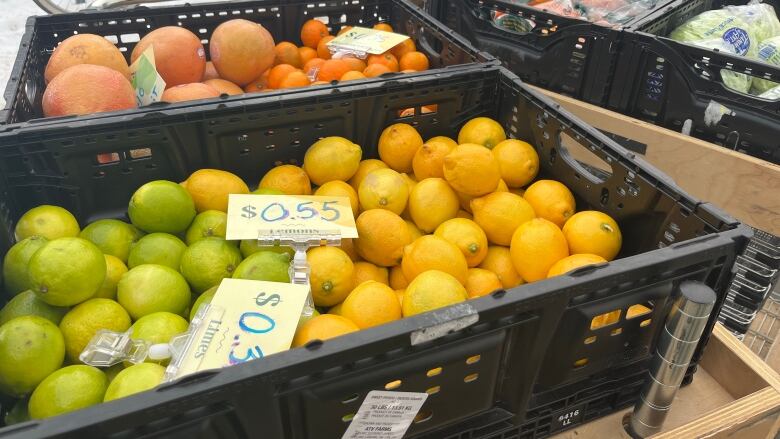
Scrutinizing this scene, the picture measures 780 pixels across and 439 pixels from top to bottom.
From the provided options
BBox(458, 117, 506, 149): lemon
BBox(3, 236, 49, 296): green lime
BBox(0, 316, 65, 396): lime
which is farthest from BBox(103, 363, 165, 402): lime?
BBox(458, 117, 506, 149): lemon

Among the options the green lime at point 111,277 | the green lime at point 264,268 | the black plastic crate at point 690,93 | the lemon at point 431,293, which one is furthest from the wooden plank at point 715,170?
the green lime at point 111,277

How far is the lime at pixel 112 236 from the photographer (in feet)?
4.23

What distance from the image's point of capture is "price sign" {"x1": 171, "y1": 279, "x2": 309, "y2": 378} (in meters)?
0.93

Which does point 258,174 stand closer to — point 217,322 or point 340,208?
point 340,208

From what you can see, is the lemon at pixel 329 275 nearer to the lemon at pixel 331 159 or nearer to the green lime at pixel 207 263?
the green lime at pixel 207 263

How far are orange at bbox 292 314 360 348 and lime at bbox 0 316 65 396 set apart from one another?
42cm

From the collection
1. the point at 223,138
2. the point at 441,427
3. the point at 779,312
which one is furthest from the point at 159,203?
the point at 779,312

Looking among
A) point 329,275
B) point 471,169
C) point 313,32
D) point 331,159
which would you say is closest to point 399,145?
point 331,159

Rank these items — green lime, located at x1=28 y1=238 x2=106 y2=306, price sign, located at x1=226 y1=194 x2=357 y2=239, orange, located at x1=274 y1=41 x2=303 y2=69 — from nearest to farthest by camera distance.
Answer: green lime, located at x1=28 y1=238 x2=106 y2=306 → price sign, located at x1=226 y1=194 x2=357 y2=239 → orange, located at x1=274 y1=41 x2=303 y2=69

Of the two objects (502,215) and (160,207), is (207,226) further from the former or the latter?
(502,215)

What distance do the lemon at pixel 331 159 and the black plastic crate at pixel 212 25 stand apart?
22 cm

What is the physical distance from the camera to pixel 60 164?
52.9 inches

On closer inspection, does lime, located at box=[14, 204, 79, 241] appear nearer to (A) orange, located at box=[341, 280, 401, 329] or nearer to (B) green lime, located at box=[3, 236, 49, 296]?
(B) green lime, located at box=[3, 236, 49, 296]

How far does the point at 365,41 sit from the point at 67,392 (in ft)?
5.07
